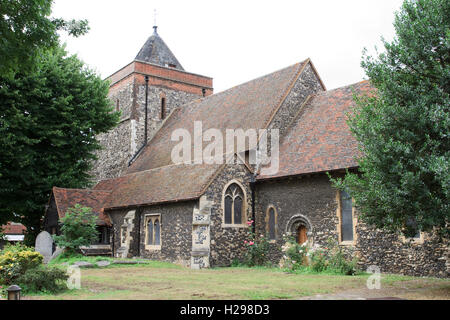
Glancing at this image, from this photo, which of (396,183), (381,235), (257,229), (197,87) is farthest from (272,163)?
(197,87)

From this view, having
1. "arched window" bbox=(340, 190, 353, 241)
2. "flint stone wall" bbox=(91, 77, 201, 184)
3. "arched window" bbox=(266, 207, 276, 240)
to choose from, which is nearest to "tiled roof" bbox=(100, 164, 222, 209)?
"arched window" bbox=(266, 207, 276, 240)

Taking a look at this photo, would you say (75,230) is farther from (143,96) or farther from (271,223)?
(143,96)

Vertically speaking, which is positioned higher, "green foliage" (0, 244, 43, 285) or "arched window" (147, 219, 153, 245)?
"arched window" (147, 219, 153, 245)

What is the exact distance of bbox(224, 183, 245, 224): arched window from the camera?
20.3 meters

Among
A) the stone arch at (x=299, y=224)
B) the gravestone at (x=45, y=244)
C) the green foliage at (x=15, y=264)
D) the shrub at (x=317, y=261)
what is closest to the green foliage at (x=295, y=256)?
the shrub at (x=317, y=261)

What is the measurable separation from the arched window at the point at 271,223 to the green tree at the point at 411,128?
312 inches

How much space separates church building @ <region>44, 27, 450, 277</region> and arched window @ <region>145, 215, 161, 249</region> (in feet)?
0.16

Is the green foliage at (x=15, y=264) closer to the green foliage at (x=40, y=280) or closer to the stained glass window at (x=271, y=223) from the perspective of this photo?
the green foliage at (x=40, y=280)

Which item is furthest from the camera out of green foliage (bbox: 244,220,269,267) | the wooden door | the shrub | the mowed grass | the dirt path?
green foliage (bbox: 244,220,269,267)

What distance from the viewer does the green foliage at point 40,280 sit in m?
10.9

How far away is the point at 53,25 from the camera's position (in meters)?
12.4

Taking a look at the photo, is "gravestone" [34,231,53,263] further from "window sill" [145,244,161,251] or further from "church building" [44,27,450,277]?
"window sill" [145,244,161,251]

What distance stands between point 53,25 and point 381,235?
1251 centimetres

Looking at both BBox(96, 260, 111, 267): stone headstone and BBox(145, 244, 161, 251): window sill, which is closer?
BBox(96, 260, 111, 267): stone headstone
